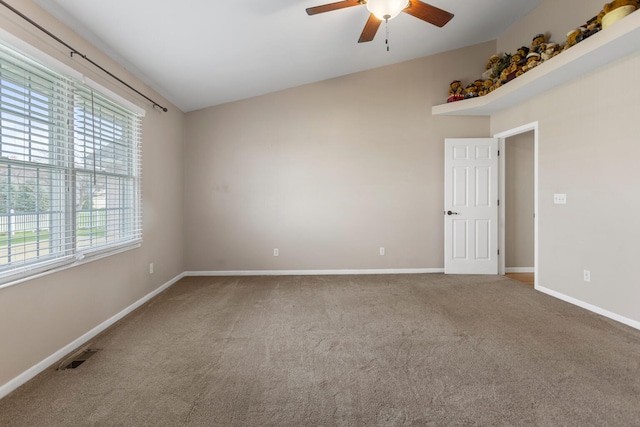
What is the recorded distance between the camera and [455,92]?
15.2 ft

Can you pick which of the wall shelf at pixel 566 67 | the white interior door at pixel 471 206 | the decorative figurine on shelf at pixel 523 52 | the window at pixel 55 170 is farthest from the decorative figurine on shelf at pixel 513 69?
the window at pixel 55 170

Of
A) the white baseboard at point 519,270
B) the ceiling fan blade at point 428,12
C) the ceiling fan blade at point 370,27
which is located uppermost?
the ceiling fan blade at point 370,27

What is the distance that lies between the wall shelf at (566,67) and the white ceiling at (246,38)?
96 cm

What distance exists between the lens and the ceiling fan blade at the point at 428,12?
2322 mm

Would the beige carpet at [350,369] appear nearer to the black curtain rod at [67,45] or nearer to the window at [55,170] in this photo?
the window at [55,170]

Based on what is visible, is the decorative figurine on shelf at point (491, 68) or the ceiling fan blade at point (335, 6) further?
the decorative figurine on shelf at point (491, 68)

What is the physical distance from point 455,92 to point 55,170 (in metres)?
4.83

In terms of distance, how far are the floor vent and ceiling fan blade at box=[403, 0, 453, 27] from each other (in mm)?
3536

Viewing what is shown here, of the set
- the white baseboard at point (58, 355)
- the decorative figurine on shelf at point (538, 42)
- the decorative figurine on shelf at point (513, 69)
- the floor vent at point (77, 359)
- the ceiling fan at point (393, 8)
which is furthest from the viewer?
the decorative figurine on shelf at point (513, 69)

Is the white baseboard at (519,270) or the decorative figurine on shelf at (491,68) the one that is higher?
the decorative figurine on shelf at (491,68)

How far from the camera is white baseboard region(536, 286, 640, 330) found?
2809mm

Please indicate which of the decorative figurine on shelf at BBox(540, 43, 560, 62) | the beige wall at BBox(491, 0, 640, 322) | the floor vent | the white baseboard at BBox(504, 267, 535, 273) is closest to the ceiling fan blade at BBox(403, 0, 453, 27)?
the decorative figurine on shelf at BBox(540, 43, 560, 62)

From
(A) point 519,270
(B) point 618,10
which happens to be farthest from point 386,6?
(A) point 519,270

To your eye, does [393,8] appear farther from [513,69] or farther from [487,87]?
[487,87]
